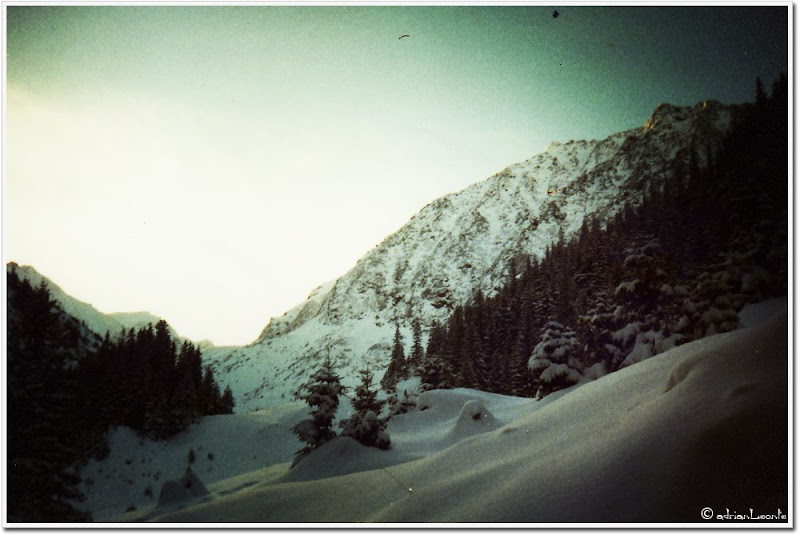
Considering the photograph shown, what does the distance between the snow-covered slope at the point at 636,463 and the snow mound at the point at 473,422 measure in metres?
12.1

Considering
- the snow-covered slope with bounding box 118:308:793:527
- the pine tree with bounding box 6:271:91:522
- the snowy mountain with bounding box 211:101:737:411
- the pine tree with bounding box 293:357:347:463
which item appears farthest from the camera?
the snowy mountain with bounding box 211:101:737:411

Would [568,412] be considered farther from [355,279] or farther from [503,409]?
[355,279]

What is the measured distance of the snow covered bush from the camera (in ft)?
69.9

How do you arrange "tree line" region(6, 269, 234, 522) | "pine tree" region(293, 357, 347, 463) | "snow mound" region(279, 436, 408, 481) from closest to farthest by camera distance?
"tree line" region(6, 269, 234, 522) < "snow mound" region(279, 436, 408, 481) < "pine tree" region(293, 357, 347, 463)

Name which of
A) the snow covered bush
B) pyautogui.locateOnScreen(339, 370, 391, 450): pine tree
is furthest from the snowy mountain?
pyautogui.locateOnScreen(339, 370, 391, 450): pine tree

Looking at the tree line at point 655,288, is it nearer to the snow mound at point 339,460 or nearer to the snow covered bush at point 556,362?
the snow covered bush at point 556,362

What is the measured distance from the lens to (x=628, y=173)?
474 ft

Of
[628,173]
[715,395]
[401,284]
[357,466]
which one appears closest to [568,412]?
[715,395]

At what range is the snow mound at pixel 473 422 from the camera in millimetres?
19719

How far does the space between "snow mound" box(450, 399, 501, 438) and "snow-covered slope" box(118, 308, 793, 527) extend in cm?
1207

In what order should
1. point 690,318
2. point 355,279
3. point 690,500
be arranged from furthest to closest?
point 355,279
point 690,318
point 690,500

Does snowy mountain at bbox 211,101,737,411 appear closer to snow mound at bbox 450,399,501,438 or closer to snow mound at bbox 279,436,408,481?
snow mound at bbox 450,399,501,438

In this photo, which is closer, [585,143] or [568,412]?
Answer: [568,412]

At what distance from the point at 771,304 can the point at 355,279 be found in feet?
497
